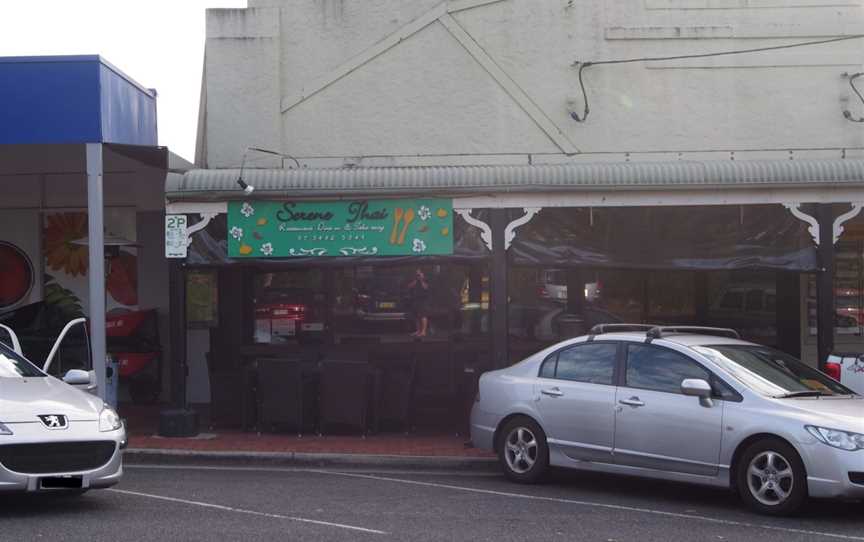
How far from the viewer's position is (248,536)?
314 inches

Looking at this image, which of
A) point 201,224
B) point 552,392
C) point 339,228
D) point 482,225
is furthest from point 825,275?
point 201,224

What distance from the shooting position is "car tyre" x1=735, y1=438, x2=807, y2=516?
859cm

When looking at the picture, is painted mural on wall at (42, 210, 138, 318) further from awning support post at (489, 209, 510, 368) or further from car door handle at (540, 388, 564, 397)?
car door handle at (540, 388, 564, 397)

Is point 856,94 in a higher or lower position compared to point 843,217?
higher

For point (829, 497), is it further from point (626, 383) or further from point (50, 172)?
point (50, 172)

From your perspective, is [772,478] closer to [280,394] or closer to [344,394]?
[344,394]

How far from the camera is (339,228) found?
43.9 ft

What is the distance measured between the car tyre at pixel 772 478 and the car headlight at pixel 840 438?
9.6 inches

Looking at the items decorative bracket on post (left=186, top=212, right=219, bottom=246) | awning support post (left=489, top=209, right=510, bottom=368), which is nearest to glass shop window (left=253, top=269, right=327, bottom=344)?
decorative bracket on post (left=186, top=212, right=219, bottom=246)

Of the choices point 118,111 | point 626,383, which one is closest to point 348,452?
point 626,383

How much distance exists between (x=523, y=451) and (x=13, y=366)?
4.77m

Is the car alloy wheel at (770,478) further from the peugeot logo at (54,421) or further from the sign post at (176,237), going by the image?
the sign post at (176,237)

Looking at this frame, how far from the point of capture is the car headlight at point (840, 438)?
8.41 m

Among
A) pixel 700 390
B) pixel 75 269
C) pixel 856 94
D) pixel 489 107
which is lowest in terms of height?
pixel 700 390
